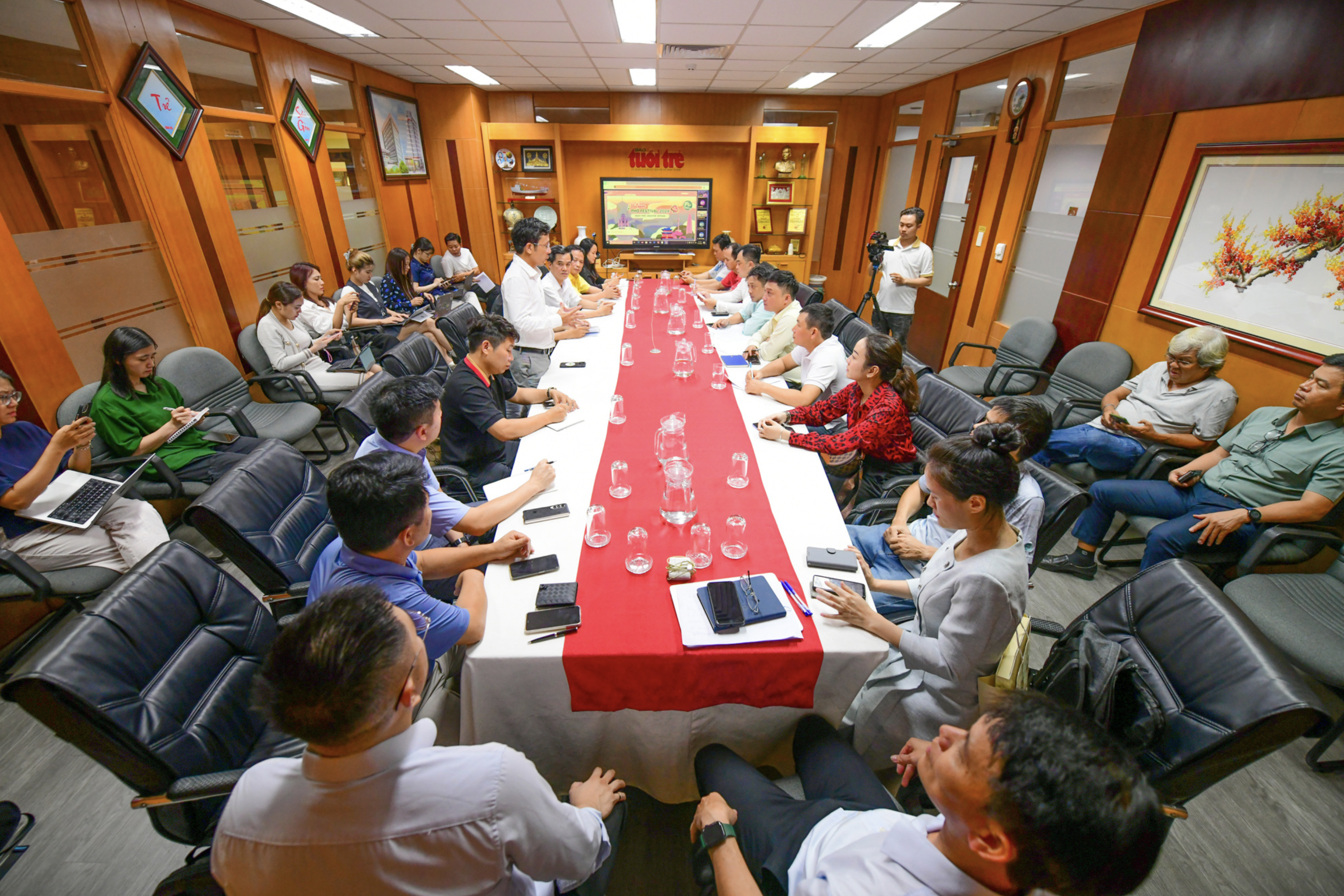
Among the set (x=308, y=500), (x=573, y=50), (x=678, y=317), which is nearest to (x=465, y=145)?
(x=573, y=50)

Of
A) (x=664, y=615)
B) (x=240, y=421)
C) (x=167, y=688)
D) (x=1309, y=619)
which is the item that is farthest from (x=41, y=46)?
(x=1309, y=619)

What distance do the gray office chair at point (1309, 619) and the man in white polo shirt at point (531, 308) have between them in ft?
12.9

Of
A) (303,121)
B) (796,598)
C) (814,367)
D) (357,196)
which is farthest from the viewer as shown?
Answer: (357,196)

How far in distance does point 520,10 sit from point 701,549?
4431 mm

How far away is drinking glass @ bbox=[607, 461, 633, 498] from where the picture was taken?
7.48ft

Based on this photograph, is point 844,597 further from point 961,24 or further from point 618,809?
point 961,24

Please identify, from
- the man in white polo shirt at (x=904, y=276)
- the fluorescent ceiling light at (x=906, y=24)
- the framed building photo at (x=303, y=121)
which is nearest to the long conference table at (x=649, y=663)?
the fluorescent ceiling light at (x=906, y=24)

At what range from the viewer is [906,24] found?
4.29 meters

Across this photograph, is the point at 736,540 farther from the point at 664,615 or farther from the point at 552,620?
the point at 552,620

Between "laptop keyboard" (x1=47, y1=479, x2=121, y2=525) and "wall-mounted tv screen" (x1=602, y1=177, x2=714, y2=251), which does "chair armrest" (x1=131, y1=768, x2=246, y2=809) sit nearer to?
"laptop keyboard" (x1=47, y1=479, x2=121, y2=525)

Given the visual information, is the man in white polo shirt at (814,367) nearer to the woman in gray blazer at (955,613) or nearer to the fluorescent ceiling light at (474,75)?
the woman in gray blazer at (955,613)

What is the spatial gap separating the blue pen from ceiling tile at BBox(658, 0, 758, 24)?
164 inches

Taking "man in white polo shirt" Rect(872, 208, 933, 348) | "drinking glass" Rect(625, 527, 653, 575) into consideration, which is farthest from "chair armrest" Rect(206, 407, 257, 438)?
"man in white polo shirt" Rect(872, 208, 933, 348)

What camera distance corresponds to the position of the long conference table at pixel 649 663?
5.23 feet
